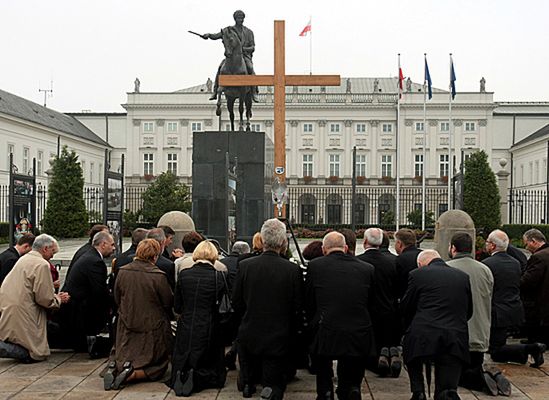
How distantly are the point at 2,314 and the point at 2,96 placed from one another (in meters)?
50.9

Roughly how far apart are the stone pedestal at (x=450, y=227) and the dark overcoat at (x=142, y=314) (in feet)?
13.4

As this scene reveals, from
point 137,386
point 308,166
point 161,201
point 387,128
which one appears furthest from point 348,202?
point 137,386

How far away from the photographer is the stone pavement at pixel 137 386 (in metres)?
6.71

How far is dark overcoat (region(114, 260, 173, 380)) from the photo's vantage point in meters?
7.09

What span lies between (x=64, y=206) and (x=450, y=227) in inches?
1090

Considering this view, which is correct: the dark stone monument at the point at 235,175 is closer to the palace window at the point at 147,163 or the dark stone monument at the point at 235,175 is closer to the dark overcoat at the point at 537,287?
the dark overcoat at the point at 537,287

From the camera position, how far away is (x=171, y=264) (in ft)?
25.4

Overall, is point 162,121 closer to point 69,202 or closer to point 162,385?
point 69,202

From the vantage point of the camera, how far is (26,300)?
7.99 metres

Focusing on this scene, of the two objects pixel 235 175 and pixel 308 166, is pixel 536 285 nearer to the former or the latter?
pixel 235 175

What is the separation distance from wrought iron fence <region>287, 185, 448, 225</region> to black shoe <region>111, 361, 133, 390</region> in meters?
53.7

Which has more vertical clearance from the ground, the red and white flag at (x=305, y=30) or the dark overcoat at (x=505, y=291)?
the red and white flag at (x=305, y=30)

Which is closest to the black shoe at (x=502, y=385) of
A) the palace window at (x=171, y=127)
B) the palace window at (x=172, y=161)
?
the palace window at (x=171, y=127)

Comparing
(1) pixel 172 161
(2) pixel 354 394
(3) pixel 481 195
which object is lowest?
(2) pixel 354 394
